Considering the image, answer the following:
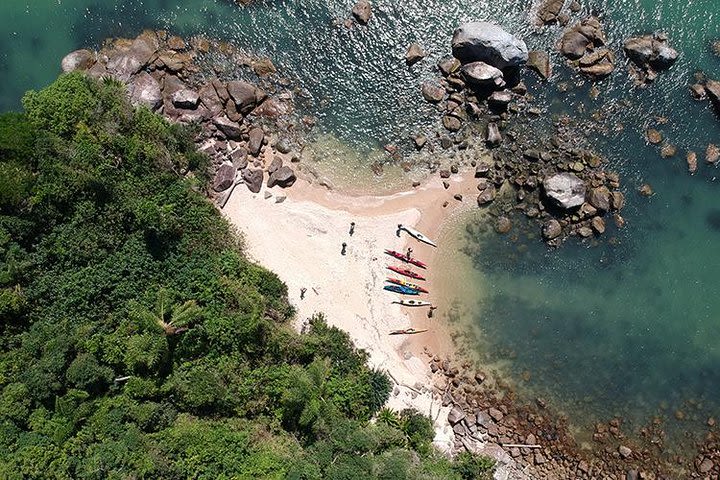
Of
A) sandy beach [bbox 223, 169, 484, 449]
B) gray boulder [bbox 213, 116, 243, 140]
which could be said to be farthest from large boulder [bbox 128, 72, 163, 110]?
sandy beach [bbox 223, 169, 484, 449]

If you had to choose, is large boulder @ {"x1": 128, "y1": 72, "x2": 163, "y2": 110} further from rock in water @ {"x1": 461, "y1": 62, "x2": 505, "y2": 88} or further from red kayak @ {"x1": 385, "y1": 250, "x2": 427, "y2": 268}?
rock in water @ {"x1": 461, "y1": 62, "x2": 505, "y2": 88}

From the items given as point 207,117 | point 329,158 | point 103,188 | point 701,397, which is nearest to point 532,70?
point 329,158

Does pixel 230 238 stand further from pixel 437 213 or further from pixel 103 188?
pixel 437 213

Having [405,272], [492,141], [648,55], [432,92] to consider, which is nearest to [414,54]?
[432,92]

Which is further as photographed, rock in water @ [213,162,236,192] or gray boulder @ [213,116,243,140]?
gray boulder @ [213,116,243,140]

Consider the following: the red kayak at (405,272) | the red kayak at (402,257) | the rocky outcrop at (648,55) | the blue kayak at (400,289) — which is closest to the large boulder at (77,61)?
the red kayak at (402,257)

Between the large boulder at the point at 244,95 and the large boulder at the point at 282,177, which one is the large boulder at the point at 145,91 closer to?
the large boulder at the point at 244,95

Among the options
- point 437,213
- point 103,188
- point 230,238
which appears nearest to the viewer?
point 103,188
